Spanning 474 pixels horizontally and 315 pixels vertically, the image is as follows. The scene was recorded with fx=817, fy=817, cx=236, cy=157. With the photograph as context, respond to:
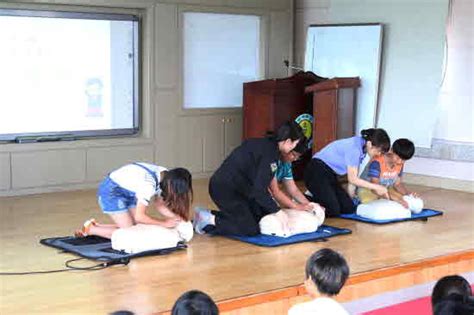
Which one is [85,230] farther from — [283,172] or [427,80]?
[427,80]

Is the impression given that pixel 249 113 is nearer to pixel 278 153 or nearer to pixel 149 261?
pixel 278 153

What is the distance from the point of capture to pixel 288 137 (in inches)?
221

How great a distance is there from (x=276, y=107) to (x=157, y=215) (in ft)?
7.97

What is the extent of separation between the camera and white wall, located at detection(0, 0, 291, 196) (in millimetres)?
7582

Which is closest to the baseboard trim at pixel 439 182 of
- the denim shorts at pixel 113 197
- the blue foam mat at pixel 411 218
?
the blue foam mat at pixel 411 218

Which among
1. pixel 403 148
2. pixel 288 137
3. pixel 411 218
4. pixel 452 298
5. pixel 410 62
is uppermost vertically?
pixel 410 62

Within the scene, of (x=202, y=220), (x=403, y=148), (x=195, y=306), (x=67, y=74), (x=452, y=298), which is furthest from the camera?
(x=67, y=74)

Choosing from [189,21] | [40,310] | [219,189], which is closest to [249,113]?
[189,21]

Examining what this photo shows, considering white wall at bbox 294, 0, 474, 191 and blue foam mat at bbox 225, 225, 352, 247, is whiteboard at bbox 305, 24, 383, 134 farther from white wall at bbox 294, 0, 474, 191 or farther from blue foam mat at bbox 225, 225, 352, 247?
blue foam mat at bbox 225, 225, 352, 247

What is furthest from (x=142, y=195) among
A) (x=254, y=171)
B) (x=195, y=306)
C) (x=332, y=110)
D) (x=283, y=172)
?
(x=332, y=110)

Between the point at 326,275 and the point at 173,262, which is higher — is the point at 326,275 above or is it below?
above

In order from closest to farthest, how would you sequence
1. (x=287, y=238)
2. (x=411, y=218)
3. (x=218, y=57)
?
1. (x=287, y=238)
2. (x=411, y=218)
3. (x=218, y=57)

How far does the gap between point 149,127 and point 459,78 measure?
319 cm

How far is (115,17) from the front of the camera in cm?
808
